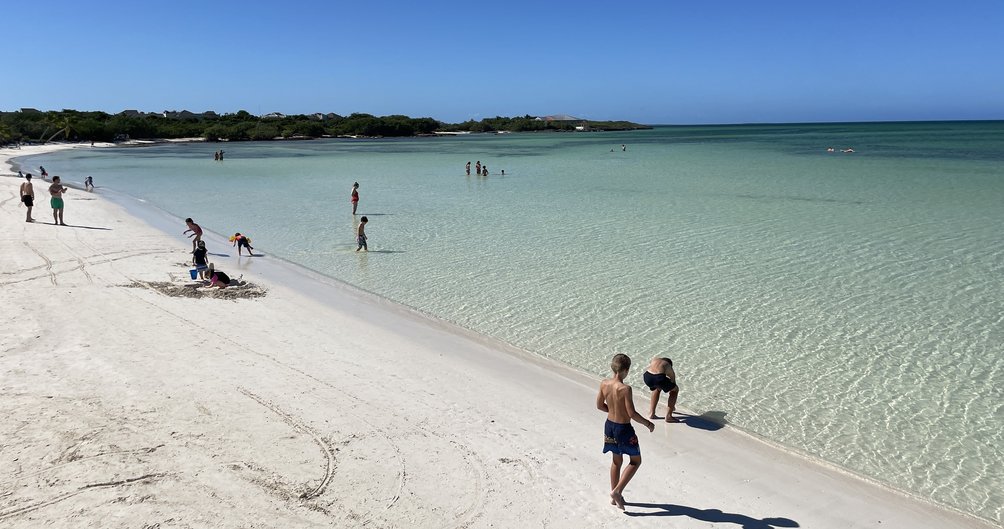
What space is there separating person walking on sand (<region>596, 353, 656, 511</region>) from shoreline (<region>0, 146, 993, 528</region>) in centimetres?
44

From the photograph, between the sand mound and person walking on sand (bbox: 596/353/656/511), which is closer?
person walking on sand (bbox: 596/353/656/511)

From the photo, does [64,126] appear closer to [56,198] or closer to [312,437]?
[56,198]

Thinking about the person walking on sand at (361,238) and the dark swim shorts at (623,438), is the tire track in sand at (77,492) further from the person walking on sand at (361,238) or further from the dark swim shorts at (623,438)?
the person walking on sand at (361,238)

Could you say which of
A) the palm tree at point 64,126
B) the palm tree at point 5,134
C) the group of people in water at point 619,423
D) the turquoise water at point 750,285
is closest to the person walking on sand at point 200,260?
the turquoise water at point 750,285

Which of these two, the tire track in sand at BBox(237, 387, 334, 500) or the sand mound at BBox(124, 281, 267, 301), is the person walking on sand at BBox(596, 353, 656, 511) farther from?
the sand mound at BBox(124, 281, 267, 301)

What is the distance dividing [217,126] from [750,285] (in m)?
124

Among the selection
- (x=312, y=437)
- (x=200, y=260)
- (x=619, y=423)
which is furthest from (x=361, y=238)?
(x=619, y=423)

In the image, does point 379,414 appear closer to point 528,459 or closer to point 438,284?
point 528,459

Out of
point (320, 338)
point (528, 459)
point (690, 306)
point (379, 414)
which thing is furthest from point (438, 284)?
point (528, 459)

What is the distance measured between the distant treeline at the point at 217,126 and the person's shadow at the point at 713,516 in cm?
8926

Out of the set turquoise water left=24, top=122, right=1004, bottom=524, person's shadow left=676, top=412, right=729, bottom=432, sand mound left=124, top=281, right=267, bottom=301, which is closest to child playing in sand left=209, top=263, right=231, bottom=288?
sand mound left=124, top=281, right=267, bottom=301

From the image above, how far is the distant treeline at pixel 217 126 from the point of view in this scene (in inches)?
3671

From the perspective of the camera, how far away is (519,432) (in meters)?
7.47

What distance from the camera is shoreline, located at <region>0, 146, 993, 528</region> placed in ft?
19.8
